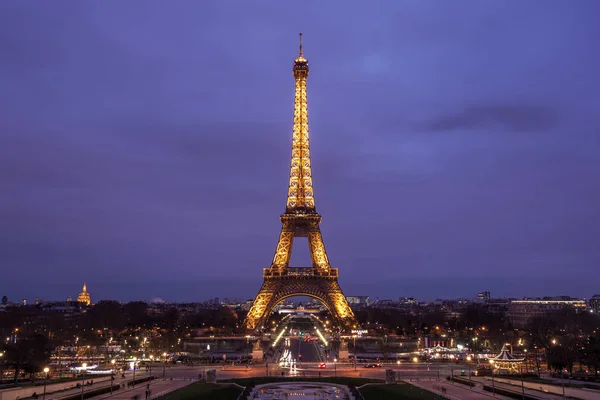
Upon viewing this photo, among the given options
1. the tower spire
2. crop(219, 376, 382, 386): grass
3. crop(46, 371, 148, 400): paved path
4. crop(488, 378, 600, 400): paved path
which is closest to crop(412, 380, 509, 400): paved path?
crop(488, 378, 600, 400): paved path

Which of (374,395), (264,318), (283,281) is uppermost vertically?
(283,281)

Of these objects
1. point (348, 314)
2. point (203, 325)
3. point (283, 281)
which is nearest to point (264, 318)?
point (283, 281)

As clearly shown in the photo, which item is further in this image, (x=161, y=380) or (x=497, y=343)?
(x=497, y=343)

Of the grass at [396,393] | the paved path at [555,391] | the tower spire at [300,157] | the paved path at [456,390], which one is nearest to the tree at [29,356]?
the grass at [396,393]

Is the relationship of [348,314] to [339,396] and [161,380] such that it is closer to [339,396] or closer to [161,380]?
[161,380]

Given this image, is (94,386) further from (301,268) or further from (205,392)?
(301,268)

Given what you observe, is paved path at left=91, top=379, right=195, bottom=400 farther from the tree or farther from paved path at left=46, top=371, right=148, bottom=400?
the tree
